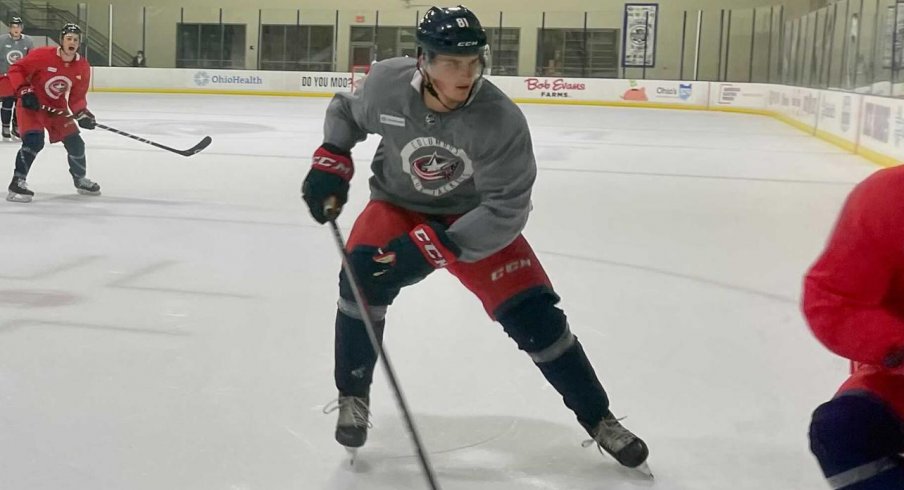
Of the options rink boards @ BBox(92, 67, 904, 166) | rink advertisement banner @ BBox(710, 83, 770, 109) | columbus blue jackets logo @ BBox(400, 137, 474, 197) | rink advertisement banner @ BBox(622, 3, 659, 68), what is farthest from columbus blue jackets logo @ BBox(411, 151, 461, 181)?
rink advertisement banner @ BBox(622, 3, 659, 68)

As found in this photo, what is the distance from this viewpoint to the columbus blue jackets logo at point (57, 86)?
5.25 meters

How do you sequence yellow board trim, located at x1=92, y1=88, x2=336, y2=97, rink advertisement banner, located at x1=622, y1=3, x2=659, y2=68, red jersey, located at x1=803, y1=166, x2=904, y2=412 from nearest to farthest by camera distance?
red jersey, located at x1=803, y1=166, x2=904, y2=412
yellow board trim, located at x1=92, y1=88, x2=336, y2=97
rink advertisement banner, located at x1=622, y1=3, x2=659, y2=68

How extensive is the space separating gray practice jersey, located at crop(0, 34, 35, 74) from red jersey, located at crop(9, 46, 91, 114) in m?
4.18

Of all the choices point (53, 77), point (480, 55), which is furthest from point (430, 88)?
point (53, 77)

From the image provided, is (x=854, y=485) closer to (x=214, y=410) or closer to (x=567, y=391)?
(x=567, y=391)

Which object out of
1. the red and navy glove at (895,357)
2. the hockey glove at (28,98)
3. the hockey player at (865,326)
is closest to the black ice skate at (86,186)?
the hockey glove at (28,98)

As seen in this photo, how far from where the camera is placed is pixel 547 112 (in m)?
13.5

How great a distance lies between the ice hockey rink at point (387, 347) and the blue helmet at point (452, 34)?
0.76 metres

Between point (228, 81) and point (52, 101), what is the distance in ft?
36.8

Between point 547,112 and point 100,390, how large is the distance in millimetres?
11614

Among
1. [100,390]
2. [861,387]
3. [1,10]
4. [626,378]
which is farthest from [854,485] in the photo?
[1,10]

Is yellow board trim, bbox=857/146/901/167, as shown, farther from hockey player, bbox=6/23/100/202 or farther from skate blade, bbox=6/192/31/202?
skate blade, bbox=6/192/31/202

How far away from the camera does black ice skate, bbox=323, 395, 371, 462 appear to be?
6.19 ft

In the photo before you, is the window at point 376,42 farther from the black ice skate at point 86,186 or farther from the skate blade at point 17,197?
the skate blade at point 17,197
